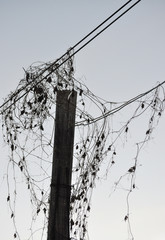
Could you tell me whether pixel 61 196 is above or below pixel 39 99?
below

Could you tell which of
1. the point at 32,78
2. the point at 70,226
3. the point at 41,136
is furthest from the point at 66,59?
the point at 70,226

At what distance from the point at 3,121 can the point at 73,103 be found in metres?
1.08

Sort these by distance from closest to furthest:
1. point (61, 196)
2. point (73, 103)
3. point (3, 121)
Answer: point (61, 196), point (73, 103), point (3, 121)

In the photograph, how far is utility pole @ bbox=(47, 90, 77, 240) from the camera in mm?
3447

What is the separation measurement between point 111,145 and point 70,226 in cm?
103

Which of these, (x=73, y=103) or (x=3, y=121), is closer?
(x=73, y=103)

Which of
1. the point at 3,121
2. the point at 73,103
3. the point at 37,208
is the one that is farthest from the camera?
the point at 3,121

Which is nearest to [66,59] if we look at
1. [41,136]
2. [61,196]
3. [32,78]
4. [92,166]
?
[32,78]

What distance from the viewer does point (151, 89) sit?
412cm

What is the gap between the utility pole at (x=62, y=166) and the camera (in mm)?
3447

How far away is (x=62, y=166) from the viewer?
3600 millimetres

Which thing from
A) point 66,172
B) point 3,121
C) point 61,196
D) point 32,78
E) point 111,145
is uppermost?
point 32,78

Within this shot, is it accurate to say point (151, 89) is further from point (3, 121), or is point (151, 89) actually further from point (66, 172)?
point (3, 121)

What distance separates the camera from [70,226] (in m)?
3.75
